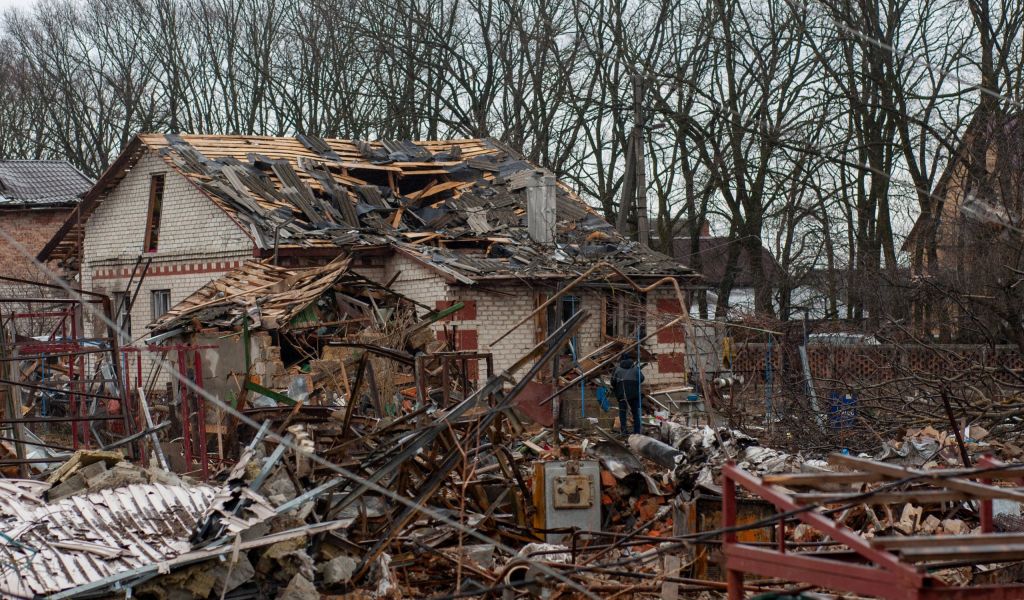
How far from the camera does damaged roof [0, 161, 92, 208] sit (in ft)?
128

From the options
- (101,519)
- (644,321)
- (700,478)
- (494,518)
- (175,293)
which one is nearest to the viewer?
(101,519)

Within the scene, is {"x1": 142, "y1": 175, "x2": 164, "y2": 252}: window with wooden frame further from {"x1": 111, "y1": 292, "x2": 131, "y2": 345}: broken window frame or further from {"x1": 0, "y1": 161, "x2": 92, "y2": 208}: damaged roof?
{"x1": 0, "y1": 161, "x2": 92, "y2": 208}: damaged roof

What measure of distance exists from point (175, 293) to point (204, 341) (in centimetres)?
603

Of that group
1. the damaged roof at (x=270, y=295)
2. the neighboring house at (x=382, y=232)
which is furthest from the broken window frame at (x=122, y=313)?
the damaged roof at (x=270, y=295)

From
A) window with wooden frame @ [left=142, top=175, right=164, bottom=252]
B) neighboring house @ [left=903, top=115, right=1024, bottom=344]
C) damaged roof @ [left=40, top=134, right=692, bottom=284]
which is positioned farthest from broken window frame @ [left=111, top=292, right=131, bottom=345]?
neighboring house @ [left=903, top=115, right=1024, bottom=344]

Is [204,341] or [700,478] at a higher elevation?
[204,341]

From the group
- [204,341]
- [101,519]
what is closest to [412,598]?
[101,519]

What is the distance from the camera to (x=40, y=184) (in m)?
40.4

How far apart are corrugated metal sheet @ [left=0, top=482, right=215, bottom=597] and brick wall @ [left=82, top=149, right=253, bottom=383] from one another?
14.7m

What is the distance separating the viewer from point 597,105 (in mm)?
36938

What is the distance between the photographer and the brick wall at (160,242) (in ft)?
83.2

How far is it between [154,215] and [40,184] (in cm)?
1562

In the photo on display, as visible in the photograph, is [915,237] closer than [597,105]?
Yes

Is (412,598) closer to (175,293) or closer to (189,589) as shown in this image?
(189,589)
